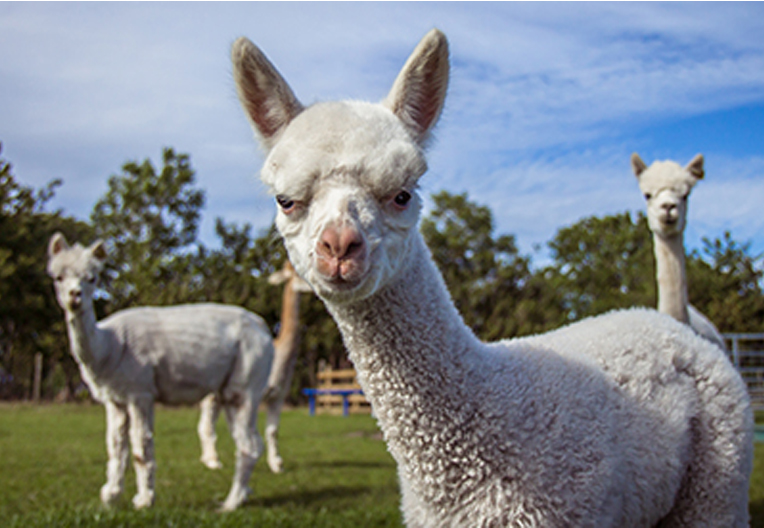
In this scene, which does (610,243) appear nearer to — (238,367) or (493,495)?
(238,367)

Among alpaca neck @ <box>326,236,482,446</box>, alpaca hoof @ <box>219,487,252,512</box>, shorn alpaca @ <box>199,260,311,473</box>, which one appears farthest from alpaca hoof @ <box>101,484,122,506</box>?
alpaca neck @ <box>326,236,482,446</box>

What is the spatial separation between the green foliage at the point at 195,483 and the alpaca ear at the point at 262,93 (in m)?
3.86

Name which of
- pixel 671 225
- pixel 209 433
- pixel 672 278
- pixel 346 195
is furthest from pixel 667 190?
pixel 209 433

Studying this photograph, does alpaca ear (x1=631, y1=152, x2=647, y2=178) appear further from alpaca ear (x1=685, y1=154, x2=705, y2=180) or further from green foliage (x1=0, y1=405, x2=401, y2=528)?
green foliage (x1=0, y1=405, x2=401, y2=528)

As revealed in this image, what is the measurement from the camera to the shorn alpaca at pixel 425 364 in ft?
7.33

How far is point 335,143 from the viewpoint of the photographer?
7.47 feet

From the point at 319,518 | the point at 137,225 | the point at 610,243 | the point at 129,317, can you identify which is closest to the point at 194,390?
the point at 129,317

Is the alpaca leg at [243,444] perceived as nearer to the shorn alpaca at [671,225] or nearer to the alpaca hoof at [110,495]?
the alpaca hoof at [110,495]

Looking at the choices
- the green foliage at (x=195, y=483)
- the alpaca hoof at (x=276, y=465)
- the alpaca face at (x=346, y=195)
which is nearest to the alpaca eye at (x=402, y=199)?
the alpaca face at (x=346, y=195)

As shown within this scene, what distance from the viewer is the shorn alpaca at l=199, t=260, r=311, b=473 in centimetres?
985

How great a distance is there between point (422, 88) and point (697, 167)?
443cm

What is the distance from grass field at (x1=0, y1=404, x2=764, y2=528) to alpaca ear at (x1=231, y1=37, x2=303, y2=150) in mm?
3826

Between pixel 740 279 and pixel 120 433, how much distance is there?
25.2 metres

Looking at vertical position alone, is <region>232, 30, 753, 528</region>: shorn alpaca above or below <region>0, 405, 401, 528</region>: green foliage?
above
